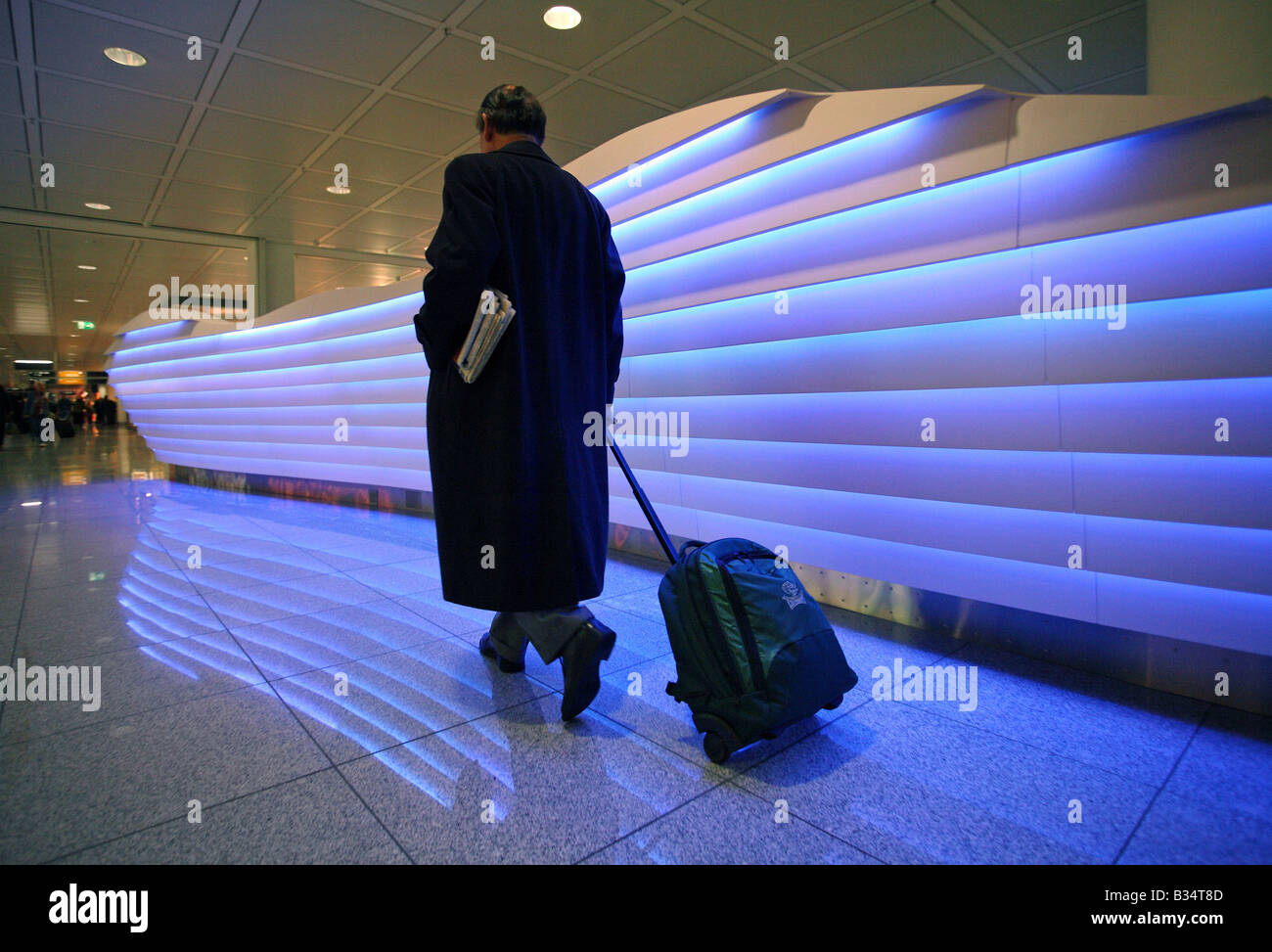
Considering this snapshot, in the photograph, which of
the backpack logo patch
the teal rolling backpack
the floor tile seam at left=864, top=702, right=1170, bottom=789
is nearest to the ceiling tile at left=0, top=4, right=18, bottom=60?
the teal rolling backpack

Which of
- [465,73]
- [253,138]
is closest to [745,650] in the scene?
[465,73]

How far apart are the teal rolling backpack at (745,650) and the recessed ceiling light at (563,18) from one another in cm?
382

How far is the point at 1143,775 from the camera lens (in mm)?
1403

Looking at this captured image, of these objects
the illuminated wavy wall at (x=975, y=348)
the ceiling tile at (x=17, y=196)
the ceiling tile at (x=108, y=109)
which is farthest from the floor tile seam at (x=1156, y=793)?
the ceiling tile at (x=17, y=196)

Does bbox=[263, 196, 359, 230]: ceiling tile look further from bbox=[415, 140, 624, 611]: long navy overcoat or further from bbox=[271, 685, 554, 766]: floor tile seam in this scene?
bbox=[271, 685, 554, 766]: floor tile seam

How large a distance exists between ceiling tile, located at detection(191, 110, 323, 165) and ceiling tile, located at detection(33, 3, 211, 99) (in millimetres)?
421

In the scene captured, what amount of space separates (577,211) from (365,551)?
2681 millimetres

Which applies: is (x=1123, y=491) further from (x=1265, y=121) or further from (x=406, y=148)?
(x=406, y=148)

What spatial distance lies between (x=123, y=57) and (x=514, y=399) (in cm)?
499

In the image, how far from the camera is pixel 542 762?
1499 mm

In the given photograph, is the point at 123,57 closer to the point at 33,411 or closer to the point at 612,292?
the point at 612,292

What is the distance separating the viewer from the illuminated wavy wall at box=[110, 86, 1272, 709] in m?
1.49

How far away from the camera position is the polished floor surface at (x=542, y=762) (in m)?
1.21
